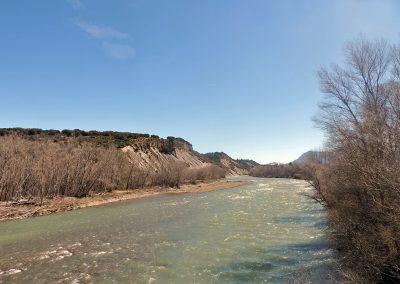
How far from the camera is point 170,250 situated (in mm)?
18812

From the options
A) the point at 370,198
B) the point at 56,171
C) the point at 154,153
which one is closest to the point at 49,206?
the point at 56,171

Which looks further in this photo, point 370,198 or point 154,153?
point 154,153

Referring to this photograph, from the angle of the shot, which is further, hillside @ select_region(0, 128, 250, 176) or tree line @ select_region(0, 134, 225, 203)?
hillside @ select_region(0, 128, 250, 176)

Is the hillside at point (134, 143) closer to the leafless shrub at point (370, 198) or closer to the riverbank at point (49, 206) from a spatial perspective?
the riverbank at point (49, 206)

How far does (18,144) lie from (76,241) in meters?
32.5

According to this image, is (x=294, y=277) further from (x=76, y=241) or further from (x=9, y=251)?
(x=9, y=251)

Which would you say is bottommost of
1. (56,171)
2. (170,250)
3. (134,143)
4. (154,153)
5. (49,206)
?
(170,250)

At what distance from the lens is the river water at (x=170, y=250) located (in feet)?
46.6

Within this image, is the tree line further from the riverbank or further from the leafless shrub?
the leafless shrub

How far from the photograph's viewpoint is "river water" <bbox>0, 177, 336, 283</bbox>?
560 inches

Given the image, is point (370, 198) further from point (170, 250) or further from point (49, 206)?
point (49, 206)

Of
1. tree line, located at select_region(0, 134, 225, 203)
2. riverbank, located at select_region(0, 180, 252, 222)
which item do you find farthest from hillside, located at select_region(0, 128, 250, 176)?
riverbank, located at select_region(0, 180, 252, 222)

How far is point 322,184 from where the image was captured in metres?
23.0

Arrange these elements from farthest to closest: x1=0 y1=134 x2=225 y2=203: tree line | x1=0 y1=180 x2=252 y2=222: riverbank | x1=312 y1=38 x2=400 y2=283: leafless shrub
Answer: x1=0 y1=134 x2=225 y2=203: tree line
x1=0 y1=180 x2=252 y2=222: riverbank
x1=312 y1=38 x2=400 y2=283: leafless shrub
